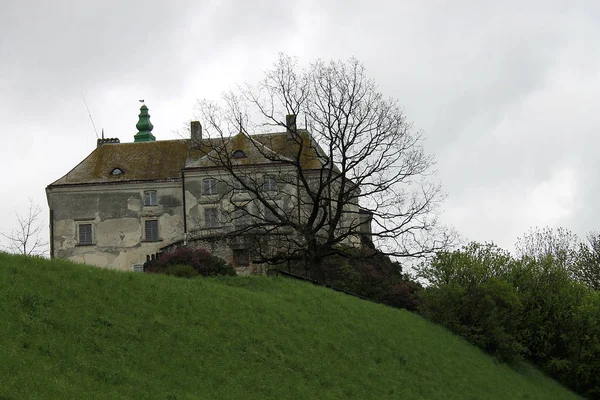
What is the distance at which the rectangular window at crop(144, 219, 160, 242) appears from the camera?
2726 inches

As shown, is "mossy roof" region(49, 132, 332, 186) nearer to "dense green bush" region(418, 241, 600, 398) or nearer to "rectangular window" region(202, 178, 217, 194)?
"rectangular window" region(202, 178, 217, 194)

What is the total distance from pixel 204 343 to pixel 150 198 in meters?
48.6

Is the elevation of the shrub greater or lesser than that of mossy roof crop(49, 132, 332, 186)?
lesser

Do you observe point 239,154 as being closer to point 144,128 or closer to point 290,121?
point 290,121

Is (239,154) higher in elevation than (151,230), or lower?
higher

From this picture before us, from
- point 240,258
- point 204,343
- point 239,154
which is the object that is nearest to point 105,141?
point 239,154

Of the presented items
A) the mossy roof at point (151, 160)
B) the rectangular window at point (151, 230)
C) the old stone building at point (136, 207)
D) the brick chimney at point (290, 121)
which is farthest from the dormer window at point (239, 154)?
the brick chimney at point (290, 121)

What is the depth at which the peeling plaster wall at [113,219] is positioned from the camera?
68.6m

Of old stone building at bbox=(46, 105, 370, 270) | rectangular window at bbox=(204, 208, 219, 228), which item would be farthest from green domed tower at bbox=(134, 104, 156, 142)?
rectangular window at bbox=(204, 208, 219, 228)

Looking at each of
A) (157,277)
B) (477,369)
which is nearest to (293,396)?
(157,277)

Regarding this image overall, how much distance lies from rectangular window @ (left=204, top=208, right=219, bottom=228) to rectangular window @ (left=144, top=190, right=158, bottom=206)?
14.3 ft

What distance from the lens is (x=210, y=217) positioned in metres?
68.1

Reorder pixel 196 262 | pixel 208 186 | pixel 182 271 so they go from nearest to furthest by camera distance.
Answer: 1. pixel 182 271
2. pixel 196 262
3. pixel 208 186

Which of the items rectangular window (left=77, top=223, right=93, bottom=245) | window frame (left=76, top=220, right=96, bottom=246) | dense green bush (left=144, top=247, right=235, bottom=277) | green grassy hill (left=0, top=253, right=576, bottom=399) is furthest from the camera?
rectangular window (left=77, top=223, right=93, bottom=245)
